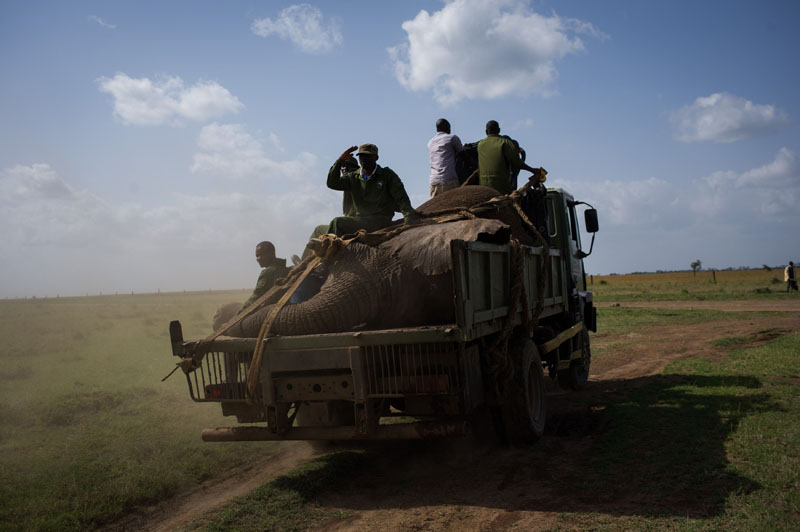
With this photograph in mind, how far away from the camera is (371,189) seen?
629cm

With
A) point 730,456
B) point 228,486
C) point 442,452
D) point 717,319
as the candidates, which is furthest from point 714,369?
point 717,319

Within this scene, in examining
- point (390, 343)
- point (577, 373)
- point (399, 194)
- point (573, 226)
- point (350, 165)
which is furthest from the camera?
point (573, 226)

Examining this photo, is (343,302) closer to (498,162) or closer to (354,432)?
(354,432)

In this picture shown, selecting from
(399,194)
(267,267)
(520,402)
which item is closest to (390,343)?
(520,402)

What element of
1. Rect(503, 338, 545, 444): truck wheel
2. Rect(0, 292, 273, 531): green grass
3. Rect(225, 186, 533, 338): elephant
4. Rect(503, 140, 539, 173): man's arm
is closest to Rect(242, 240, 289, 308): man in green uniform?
Rect(225, 186, 533, 338): elephant

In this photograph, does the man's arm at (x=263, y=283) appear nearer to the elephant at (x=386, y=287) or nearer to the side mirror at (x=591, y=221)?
the elephant at (x=386, y=287)

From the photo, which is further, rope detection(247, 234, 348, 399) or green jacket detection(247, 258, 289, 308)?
green jacket detection(247, 258, 289, 308)

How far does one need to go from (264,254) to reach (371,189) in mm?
1459

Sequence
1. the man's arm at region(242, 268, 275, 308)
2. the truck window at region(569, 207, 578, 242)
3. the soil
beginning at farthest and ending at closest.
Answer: the truck window at region(569, 207, 578, 242)
the man's arm at region(242, 268, 275, 308)
the soil

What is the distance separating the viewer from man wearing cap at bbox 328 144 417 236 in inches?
243

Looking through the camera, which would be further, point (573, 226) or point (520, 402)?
point (573, 226)

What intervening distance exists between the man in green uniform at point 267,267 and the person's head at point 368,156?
1.39 meters

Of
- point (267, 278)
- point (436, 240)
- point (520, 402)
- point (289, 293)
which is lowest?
point (520, 402)

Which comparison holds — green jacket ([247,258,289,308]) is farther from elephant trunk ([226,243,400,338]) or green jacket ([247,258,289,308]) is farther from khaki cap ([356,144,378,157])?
khaki cap ([356,144,378,157])
